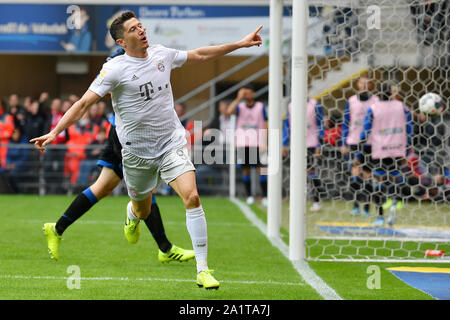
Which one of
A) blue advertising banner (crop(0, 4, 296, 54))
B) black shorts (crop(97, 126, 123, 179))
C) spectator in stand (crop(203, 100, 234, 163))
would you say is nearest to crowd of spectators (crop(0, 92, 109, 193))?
blue advertising banner (crop(0, 4, 296, 54))

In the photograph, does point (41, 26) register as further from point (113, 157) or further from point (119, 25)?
point (119, 25)

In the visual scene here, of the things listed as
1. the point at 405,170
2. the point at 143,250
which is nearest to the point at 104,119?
the point at 405,170

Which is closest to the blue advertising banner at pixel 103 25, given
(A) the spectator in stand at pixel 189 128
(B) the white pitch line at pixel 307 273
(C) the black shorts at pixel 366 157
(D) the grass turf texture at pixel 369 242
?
(A) the spectator in stand at pixel 189 128

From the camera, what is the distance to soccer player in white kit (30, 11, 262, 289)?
6.00 m

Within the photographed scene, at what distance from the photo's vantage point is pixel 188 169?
615cm

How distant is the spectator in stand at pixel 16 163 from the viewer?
53.4 ft

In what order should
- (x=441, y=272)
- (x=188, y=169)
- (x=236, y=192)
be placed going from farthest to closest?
(x=236, y=192) → (x=441, y=272) → (x=188, y=169)

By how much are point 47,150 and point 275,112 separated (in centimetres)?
790

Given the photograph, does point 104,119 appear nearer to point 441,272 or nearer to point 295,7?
point 295,7

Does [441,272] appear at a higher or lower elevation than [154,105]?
lower

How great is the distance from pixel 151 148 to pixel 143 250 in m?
2.25

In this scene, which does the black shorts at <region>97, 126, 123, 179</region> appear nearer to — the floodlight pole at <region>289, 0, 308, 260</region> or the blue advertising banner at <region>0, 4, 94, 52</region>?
the floodlight pole at <region>289, 0, 308, 260</region>

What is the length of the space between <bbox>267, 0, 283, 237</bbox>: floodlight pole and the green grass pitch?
0.39 metres

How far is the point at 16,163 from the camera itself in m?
16.3
